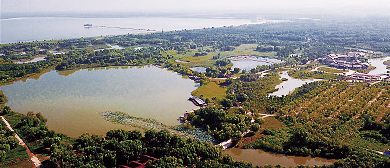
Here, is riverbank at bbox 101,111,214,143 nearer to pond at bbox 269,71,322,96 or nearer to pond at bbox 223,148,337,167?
pond at bbox 223,148,337,167

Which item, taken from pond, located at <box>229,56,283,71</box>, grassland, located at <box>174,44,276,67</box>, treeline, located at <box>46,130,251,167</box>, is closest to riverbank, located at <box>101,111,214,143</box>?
treeline, located at <box>46,130,251,167</box>

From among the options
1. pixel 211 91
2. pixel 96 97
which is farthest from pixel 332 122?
pixel 96 97

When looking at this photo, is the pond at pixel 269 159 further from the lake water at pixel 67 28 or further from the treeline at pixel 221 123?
the lake water at pixel 67 28

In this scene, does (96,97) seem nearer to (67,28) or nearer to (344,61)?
(344,61)

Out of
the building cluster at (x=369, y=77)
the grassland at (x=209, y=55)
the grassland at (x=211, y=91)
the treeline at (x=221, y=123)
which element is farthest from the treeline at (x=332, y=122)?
the grassland at (x=209, y=55)

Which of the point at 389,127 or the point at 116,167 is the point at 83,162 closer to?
the point at 116,167

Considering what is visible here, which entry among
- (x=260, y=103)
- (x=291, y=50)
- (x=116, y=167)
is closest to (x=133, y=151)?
(x=116, y=167)

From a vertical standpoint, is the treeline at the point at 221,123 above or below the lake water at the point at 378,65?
below
